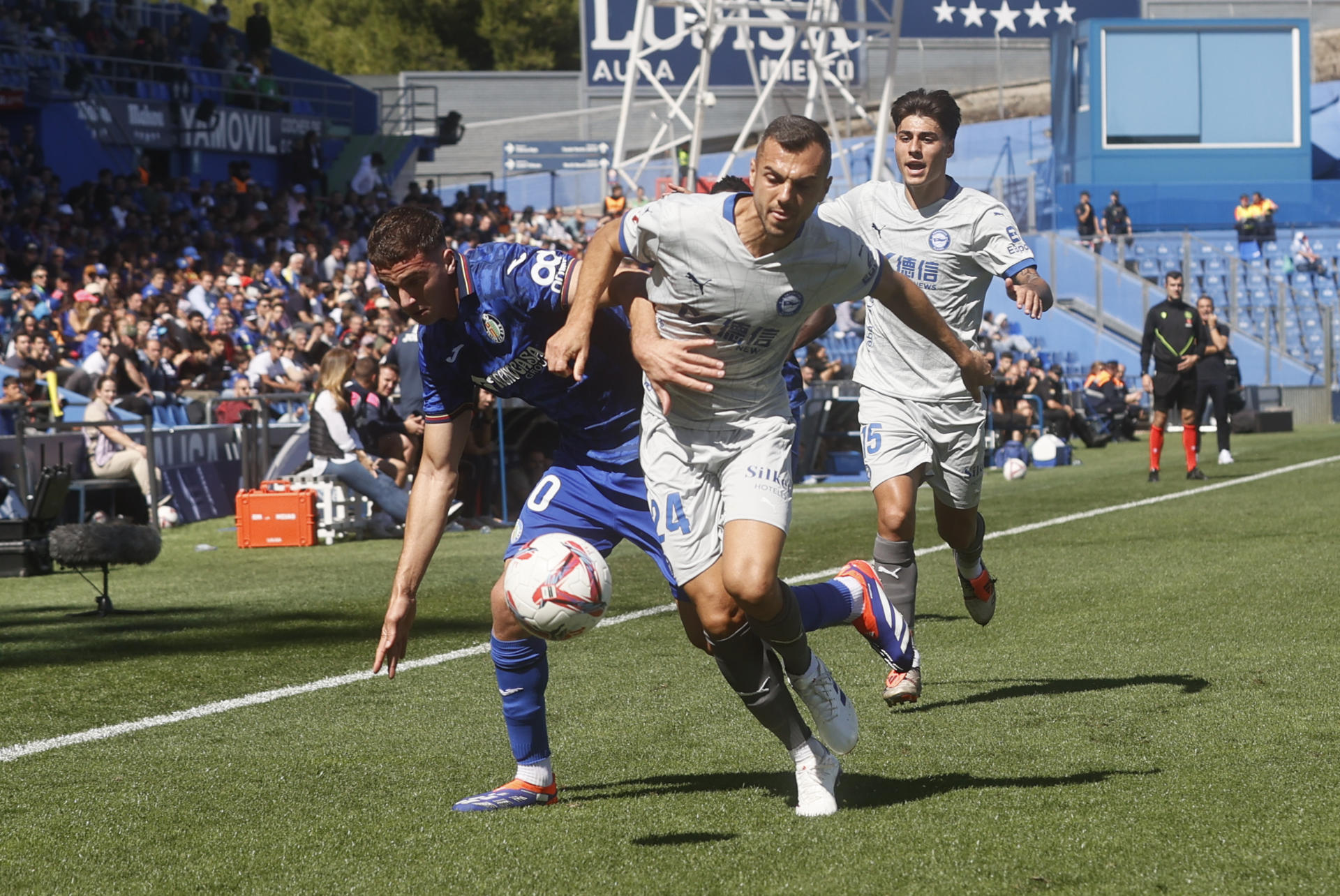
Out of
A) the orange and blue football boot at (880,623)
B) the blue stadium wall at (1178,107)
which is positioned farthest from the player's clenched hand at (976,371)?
the blue stadium wall at (1178,107)

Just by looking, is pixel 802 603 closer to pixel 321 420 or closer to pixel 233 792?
pixel 233 792

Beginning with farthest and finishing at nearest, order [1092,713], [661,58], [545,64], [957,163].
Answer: [545,64] → [661,58] → [957,163] → [1092,713]

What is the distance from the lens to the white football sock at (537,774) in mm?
5082

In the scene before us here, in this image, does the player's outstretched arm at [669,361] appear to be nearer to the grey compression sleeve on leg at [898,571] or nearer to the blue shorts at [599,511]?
the blue shorts at [599,511]

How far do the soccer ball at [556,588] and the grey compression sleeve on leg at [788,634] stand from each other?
0.47m

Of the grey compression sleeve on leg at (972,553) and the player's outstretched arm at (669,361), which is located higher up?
the player's outstretched arm at (669,361)

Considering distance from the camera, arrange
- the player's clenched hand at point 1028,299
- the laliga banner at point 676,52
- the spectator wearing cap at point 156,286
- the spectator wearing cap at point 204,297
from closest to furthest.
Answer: the player's clenched hand at point 1028,299 → the spectator wearing cap at point 156,286 → the spectator wearing cap at point 204,297 → the laliga banner at point 676,52

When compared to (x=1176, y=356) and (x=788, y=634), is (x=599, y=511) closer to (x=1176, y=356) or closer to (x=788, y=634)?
(x=788, y=634)

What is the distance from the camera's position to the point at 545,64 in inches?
2601

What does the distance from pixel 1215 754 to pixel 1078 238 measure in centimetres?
3267

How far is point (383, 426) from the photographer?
52.7ft

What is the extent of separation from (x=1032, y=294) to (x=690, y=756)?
6.79 feet

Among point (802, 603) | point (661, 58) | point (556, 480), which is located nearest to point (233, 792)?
point (556, 480)

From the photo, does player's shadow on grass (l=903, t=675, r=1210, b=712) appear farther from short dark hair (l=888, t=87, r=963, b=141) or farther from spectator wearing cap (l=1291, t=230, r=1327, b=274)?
spectator wearing cap (l=1291, t=230, r=1327, b=274)
